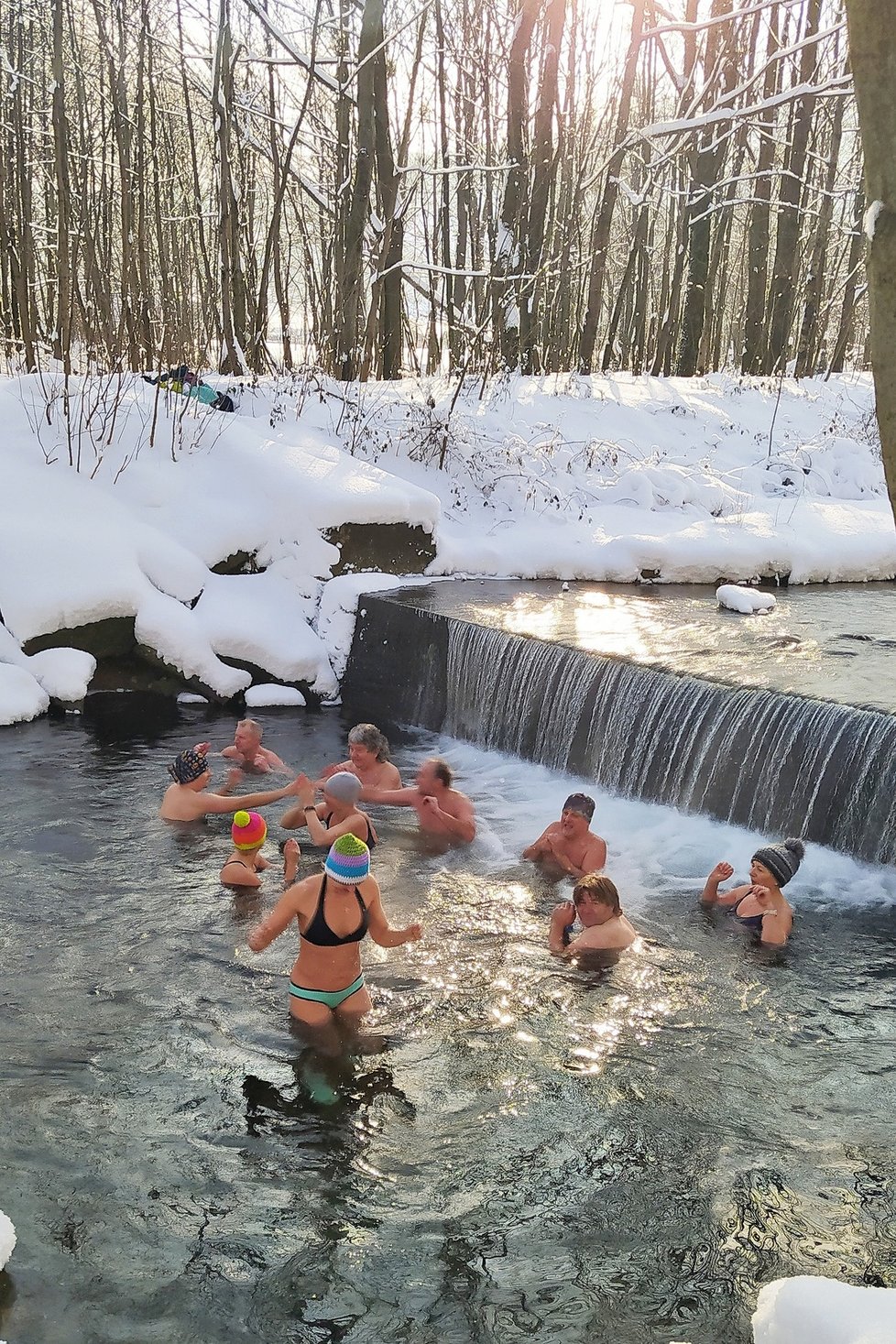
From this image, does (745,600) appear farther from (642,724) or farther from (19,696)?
(19,696)

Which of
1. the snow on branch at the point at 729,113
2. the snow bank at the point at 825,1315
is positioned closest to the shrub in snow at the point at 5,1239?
the snow bank at the point at 825,1315

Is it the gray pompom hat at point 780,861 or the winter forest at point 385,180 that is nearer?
the gray pompom hat at point 780,861

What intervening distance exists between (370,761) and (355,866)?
2.51 metres

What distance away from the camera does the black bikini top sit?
400 cm

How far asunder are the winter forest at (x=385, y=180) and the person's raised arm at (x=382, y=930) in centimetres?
665

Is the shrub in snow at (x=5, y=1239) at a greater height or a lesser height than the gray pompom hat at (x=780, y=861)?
greater

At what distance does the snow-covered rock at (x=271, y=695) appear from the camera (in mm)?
8266

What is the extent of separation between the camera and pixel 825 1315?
7.04 feet

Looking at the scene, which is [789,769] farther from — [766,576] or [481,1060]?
[766,576]

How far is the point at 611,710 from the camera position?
6871 mm

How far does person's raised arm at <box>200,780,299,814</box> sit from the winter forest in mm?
4784

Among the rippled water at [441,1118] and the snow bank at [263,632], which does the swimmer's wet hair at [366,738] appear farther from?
the snow bank at [263,632]

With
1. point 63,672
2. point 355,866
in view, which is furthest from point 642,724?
point 63,672

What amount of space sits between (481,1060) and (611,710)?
3269mm
